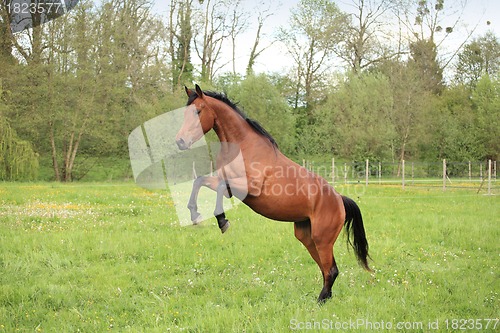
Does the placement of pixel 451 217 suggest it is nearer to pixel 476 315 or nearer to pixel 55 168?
pixel 476 315

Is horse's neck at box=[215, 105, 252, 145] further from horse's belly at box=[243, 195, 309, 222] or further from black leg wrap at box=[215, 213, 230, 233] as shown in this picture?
black leg wrap at box=[215, 213, 230, 233]

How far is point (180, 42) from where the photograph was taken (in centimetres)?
4034

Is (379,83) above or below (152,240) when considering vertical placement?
above

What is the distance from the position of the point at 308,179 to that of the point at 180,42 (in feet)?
124

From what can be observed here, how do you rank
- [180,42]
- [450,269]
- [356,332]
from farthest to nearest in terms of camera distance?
[180,42] < [450,269] < [356,332]

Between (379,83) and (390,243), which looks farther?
(379,83)

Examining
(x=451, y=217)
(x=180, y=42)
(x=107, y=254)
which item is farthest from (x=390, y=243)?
(x=180, y=42)

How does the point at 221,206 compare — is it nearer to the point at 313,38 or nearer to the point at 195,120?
the point at 195,120

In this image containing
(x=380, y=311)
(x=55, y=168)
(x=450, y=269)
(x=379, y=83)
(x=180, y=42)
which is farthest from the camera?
(x=379, y=83)

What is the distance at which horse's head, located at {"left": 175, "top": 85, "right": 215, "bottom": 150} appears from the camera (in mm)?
4254

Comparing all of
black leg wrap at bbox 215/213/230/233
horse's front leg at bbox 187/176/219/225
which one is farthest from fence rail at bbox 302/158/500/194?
black leg wrap at bbox 215/213/230/233

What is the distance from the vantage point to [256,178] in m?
4.57

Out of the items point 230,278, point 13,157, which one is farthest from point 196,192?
point 13,157

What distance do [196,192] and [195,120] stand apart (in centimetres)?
72
